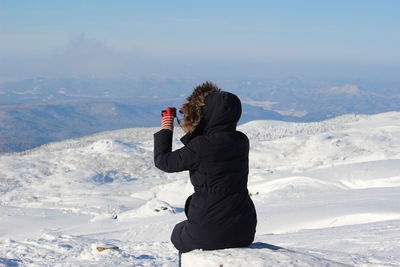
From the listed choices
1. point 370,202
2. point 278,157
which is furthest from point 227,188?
point 278,157

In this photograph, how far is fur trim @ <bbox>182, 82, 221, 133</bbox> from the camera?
5.11m

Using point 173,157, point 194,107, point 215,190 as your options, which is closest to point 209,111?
point 194,107

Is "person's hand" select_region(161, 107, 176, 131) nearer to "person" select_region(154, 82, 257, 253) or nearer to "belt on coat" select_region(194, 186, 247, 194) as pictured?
"person" select_region(154, 82, 257, 253)

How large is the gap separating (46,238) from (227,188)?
7614 millimetres

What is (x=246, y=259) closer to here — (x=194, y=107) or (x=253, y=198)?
(x=194, y=107)

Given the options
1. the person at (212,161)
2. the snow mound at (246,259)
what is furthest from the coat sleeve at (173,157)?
the snow mound at (246,259)

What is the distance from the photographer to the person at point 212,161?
5.09 metres

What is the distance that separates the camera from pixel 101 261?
357 inches

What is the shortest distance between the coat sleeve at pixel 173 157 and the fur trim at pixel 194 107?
23cm

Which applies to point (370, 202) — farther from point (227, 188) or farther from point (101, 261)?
point (227, 188)

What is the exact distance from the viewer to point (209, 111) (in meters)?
5.10

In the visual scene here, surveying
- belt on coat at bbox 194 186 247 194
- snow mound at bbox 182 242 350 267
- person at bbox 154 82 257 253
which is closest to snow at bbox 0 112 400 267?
snow mound at bbox 182 242 350 267

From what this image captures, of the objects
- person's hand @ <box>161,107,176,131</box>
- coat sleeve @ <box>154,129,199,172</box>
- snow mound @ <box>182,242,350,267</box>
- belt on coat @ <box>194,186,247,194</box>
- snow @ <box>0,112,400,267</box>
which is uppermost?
person's hand @ <box>161,107,176,131</box>

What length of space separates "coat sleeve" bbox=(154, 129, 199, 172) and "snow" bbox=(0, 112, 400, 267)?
132 cm
